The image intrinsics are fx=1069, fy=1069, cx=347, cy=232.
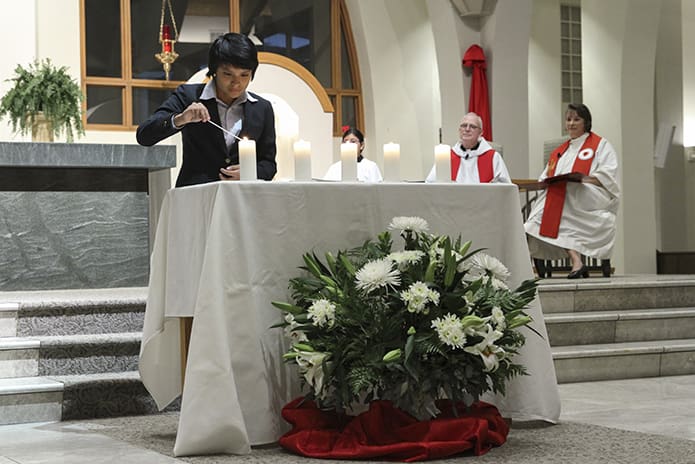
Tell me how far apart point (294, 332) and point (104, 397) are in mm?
1404

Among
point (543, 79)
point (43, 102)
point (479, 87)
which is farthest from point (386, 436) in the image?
point (543, 79)

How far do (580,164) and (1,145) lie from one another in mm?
4564

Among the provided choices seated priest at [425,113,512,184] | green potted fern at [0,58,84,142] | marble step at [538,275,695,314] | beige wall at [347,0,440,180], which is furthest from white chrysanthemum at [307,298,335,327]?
beige wall at [347,0,440,180]

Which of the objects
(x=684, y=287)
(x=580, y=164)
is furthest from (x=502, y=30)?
(x=684, y=287)

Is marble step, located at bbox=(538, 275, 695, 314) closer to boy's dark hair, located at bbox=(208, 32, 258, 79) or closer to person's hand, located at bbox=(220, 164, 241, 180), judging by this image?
person's hand, located at bbox=(220, 164, 241, 180)

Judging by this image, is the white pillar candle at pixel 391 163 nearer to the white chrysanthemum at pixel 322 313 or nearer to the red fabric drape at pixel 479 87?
the white chrysanthemum at pixel 322 313

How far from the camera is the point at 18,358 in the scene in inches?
189

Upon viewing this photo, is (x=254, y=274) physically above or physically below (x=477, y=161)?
below

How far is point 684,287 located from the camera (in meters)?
7.50

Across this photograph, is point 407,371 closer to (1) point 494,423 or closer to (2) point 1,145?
(1) point 494,423

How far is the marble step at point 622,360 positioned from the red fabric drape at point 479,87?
15.7 ft

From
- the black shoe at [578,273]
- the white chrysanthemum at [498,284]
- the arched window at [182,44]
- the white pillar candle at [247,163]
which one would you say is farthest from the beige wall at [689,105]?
the white pillar candle at [247,163]

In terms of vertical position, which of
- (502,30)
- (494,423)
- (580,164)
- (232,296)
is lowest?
(494,423)

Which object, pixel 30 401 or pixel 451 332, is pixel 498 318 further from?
pixel 30 401
